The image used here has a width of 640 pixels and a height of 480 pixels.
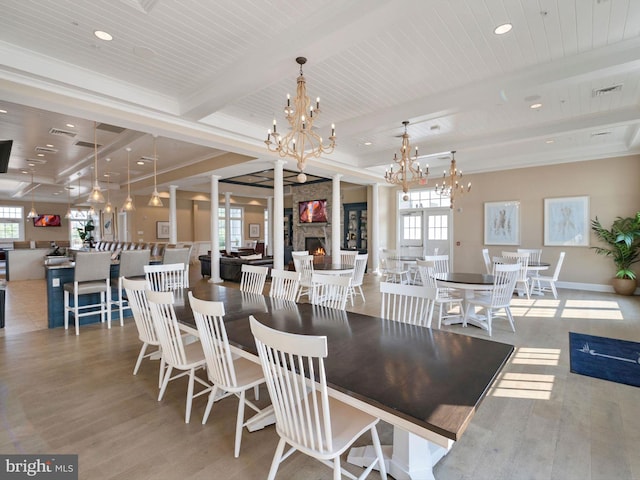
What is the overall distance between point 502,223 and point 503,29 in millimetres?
6394

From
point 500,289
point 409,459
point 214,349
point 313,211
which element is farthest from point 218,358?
point 313,211

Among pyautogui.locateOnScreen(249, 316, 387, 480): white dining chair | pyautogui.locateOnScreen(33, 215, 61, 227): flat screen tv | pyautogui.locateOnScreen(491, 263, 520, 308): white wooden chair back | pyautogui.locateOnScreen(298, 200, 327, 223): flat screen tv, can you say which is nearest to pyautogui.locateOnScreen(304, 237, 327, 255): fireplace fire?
pyautogui.locateOnScreen(298, 200, 327, 223): flat screen tv

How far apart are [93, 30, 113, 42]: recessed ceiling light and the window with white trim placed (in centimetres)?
1743

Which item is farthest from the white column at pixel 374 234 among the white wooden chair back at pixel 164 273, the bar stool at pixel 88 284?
the bar stool at pixel 88 284

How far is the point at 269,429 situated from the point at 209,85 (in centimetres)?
401

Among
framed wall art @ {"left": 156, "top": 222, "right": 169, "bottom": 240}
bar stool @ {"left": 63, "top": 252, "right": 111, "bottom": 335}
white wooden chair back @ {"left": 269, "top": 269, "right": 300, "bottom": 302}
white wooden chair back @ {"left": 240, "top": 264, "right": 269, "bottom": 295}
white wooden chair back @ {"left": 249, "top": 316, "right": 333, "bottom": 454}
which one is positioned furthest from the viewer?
framed wall art @ {"left": 156, "top": 222, "right": 169, "bottom": 240}

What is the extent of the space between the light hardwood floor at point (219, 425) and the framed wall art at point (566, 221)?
4.91 m

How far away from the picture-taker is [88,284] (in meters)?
4.68

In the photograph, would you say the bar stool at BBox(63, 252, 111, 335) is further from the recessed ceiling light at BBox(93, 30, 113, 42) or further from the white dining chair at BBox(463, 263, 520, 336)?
the white dining chair at BBox(463, 263, 520, 336)

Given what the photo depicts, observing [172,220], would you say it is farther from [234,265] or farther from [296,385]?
[296,385]

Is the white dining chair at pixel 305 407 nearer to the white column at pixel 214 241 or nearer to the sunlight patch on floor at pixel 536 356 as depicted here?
the sunlight patch on floor at pixel 536 356

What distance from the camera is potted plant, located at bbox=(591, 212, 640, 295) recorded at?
21.1 ft

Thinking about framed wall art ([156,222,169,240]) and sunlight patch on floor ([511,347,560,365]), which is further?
framed wall art ([156,222,169,240])

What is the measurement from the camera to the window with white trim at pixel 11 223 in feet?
48.6
